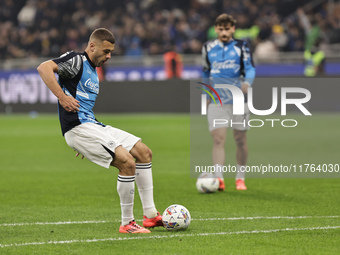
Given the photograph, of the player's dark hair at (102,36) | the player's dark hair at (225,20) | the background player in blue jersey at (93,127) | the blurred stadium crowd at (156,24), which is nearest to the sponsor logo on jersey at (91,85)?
the background player in blue jersey at (93,127)

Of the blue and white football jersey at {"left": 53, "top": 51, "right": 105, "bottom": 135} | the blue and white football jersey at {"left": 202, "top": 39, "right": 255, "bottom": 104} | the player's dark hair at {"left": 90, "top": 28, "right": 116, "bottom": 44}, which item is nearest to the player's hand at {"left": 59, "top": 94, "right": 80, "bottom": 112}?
the blue and white football jersey at {"left": 53, "top": 51, "right": 105, "bottom": 135}

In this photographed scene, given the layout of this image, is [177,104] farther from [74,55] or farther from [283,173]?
[74,55]

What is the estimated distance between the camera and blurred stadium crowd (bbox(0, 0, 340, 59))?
24.9 m

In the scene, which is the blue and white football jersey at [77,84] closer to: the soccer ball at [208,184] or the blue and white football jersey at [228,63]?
the soccer ball at [208,184]

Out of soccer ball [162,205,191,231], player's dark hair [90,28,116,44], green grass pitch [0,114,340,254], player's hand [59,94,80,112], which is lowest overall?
green grass pitch [0,114,340,254]

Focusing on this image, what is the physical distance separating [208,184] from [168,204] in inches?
40.9

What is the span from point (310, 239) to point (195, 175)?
19.0 ft

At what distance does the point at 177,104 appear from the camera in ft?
79.8

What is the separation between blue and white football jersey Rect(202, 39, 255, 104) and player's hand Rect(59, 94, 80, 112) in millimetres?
3702

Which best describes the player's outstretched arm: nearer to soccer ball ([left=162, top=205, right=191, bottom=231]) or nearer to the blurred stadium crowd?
soccer ball ([left=162, top=205, right=191, bottom=231])

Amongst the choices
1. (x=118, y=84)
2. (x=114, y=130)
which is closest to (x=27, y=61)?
(x=118, y=84)

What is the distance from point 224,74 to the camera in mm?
9711

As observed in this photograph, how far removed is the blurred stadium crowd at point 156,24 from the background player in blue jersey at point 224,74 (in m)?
14.9

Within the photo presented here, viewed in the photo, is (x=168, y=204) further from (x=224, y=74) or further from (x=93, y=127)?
(x=93, y=127)
